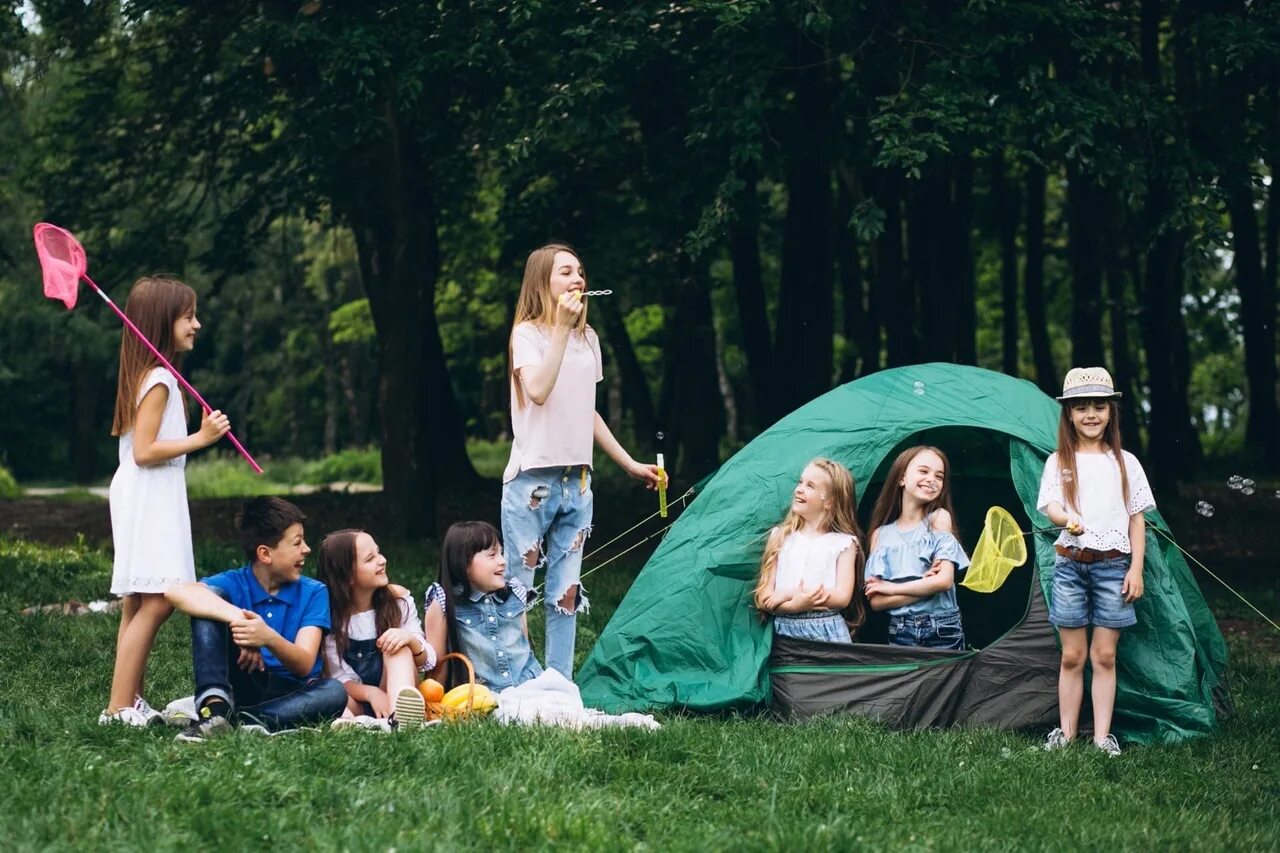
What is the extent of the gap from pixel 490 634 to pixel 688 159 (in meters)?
6.35

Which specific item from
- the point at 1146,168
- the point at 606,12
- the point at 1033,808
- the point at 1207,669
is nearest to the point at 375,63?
the point at 606,12

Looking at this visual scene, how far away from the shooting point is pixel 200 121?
14656 mm

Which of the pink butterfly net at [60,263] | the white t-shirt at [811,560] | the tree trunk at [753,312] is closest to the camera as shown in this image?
the pink butterfly net at [60,263]

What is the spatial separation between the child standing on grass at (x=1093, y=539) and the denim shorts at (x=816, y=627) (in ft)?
2.97

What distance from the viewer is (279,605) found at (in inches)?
225

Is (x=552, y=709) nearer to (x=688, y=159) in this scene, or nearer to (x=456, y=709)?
(x=456, y=709)

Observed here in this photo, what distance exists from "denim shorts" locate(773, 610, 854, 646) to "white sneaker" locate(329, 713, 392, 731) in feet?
6.21

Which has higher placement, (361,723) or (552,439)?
(552,439)

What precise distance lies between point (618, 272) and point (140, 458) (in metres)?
8.07

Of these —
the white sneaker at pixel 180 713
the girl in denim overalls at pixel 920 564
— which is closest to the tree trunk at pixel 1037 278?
the girl in denim overalls at pixel 920 564

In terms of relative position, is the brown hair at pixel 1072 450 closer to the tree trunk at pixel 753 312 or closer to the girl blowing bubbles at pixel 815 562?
the girl blowing bubbles at pixel 815 562

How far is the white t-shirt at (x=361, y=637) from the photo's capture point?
5922mm

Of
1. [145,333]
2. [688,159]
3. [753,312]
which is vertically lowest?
[145,333]

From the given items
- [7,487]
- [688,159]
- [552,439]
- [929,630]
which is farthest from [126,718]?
[7,487]
